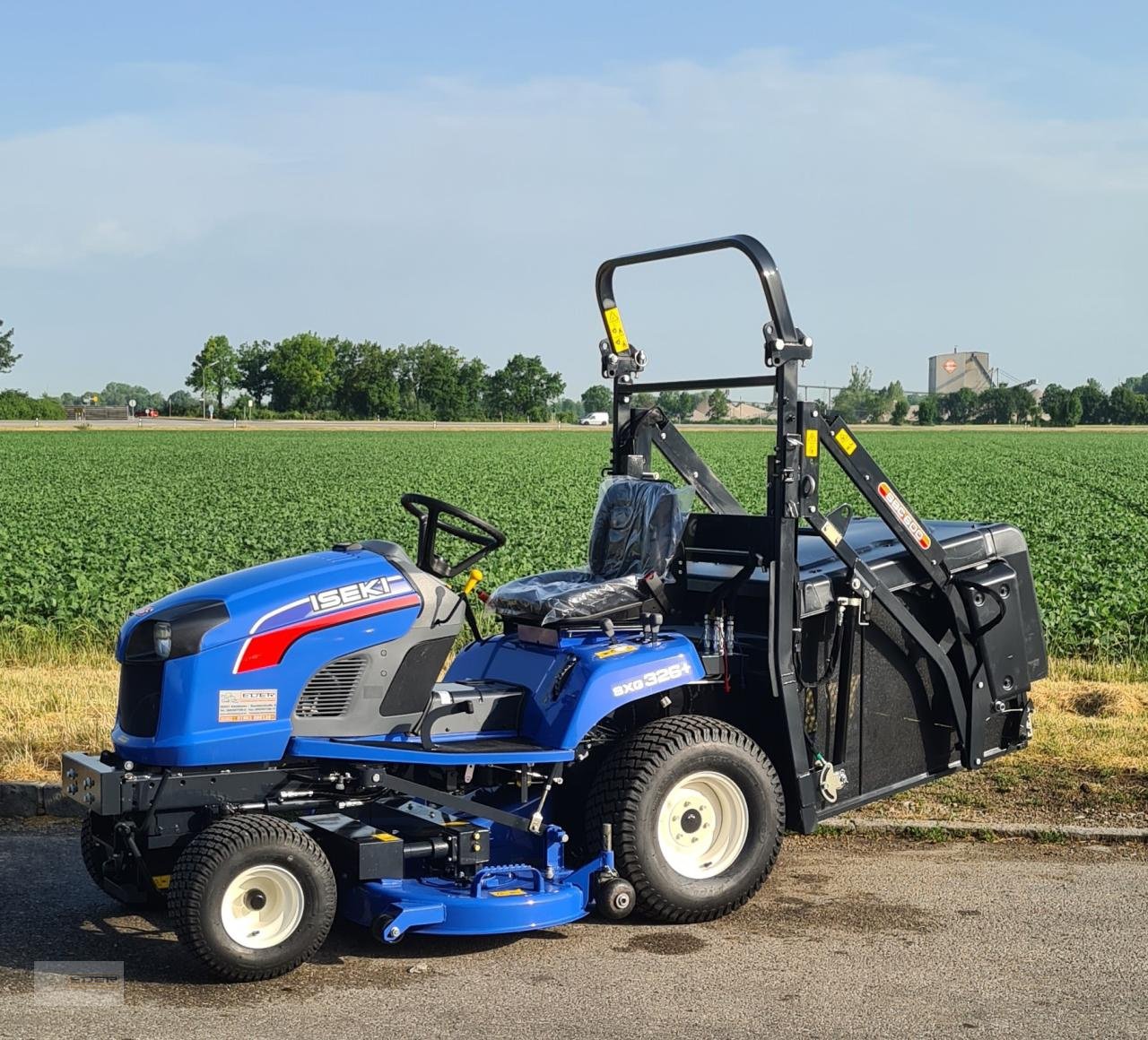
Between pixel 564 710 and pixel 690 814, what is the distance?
2.05 feet

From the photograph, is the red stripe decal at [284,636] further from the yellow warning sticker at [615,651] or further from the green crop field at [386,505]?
the green crop field at [386,505]

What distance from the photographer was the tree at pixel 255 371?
10462 cm

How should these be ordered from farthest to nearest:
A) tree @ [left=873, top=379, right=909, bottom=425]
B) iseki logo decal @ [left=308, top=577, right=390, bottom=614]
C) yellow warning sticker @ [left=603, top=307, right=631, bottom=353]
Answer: tree @ [left=873, top=379, right=909, bottom=425] → yellow warning sticker @ [left=603, top=307, right=631, bottom=353] → iseki logo decal @ [left=308, top=577, right=390, bottom=614]

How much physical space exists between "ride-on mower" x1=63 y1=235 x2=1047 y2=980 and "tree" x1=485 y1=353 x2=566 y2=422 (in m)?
90.7

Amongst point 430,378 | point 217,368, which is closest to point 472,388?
point 430,378

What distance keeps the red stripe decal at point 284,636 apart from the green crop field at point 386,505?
280 inches

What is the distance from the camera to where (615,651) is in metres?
5.07

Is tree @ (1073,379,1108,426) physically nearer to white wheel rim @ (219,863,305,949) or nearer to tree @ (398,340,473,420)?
tree @ (398,340,473,420)

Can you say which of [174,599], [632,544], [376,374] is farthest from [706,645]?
[376,374]

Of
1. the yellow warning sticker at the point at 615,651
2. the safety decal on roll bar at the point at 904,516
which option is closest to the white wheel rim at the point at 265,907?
the yellow warning sticker at the point at 615,651

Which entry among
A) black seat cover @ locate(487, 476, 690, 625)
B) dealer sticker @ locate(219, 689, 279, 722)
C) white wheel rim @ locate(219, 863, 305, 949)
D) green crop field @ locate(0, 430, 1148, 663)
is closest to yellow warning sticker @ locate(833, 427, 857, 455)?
black seat cover @ locate(487, 476, 690, 625)

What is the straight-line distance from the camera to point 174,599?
470 cm

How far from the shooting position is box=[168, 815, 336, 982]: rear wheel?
4242 millimetres

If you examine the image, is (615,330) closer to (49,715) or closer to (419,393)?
(49,715)
